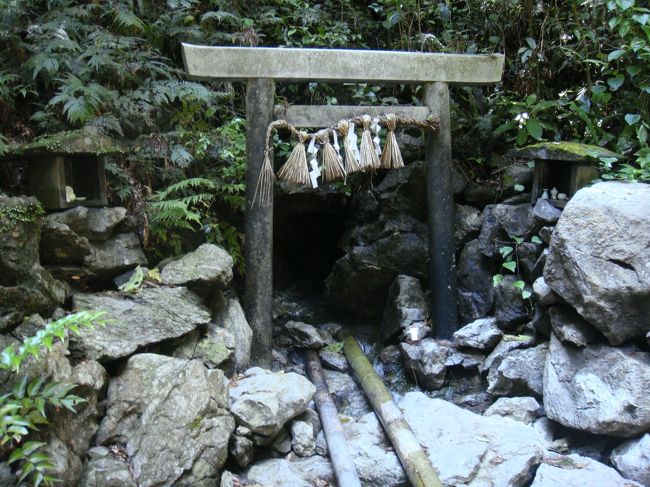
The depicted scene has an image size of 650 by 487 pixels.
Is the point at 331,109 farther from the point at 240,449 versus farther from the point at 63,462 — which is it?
the point at 63,462

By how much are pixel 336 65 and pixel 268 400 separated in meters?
3.28

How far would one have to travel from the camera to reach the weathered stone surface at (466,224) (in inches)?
263

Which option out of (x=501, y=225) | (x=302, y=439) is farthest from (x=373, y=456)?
(x=501, y=225)

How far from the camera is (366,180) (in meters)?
7.27

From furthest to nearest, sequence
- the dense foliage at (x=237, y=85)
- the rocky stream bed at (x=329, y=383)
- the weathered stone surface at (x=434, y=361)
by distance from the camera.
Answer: the weathered stone surface at (x=434, y=361) < the dense foliage at (x=237, y=85) < the rocky stream bed at (x=329, y=383)

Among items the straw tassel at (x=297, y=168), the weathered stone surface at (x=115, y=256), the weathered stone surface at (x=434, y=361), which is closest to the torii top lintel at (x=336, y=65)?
the straw tassel at (x=297, y=168)

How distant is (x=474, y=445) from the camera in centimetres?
429

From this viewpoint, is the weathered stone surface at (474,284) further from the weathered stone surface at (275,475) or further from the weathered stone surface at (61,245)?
the weathered stone surface at (61,245)

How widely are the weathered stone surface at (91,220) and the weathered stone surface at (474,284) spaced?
12.4ft

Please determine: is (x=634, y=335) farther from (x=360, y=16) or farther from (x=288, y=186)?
(x=360, y=16)

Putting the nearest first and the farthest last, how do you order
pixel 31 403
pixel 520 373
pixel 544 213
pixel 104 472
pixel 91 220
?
pixel 31 403
pixel 104 472
pixel 91 220
pixel 520 373
pixel 544 213

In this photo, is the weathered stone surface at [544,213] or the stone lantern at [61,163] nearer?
the stone lantern at [61,163]

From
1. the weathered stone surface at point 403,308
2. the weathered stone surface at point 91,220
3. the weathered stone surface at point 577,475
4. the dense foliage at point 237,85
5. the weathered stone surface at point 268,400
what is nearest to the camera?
the weathered stone surface at point 577,475

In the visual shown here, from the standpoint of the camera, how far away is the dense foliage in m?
5.50
